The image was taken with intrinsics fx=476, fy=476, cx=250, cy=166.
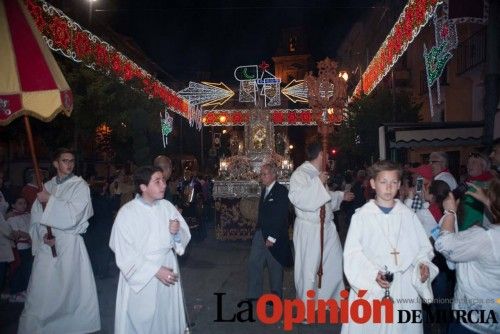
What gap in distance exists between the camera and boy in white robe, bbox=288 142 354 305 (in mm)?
6160

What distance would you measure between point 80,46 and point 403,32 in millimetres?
7161

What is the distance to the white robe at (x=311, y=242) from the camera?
243 inches

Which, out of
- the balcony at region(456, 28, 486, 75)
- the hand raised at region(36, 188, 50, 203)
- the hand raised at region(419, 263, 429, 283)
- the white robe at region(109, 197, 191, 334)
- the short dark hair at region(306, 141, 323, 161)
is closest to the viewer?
the hand raised at region(419, 263, 429, 283)

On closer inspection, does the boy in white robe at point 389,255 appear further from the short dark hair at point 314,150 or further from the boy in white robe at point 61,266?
the boy in white robe at point 61,266

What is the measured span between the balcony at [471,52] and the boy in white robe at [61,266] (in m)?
13.4

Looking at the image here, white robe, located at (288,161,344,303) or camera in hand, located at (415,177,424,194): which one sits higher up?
camera in hand, located at (415,177,424,194)

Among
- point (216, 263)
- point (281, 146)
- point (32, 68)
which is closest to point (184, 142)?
point (281, 146)

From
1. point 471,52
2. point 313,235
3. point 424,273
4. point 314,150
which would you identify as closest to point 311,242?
point 313,235

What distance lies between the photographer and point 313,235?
20.8 ft

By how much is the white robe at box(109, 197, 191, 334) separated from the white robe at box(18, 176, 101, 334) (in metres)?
1.50

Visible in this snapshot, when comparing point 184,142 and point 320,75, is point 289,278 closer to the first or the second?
point 320,75

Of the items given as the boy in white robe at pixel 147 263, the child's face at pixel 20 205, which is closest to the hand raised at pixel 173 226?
the boy in white robe at pixel 147 263

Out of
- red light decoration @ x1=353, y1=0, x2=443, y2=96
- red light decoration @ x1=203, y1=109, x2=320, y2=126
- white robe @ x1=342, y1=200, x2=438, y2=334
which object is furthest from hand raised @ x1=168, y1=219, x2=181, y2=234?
red light decoration @ x1=203, y1=109, x2=320, y2=126

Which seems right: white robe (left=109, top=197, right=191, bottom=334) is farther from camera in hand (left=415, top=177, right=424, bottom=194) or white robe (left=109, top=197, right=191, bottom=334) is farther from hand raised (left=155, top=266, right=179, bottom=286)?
camera in hand (left=415, top=177, right=424, bottom=194)
